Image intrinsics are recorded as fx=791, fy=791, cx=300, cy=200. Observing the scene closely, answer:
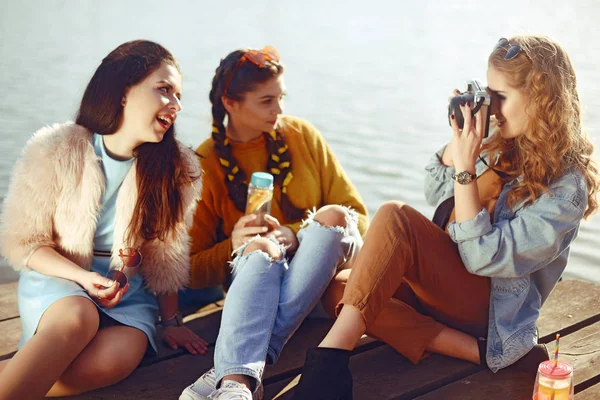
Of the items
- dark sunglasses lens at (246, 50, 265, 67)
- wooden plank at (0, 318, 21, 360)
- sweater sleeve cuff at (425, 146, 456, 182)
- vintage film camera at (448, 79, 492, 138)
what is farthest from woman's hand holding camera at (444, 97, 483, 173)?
wooden plank at (0, 318, 21, 360)

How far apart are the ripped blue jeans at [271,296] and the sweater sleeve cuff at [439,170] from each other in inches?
12.6

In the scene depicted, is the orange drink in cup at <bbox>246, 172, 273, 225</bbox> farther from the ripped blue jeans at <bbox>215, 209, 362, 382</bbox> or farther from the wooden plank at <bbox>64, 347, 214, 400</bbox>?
the wooden plank at <bbox>64, 347, 214, 400</bbox>

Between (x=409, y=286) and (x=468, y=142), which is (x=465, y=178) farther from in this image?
(x=409, y=286)

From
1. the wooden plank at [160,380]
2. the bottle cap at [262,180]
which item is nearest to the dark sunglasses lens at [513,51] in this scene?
the bottle cap at [262,180]

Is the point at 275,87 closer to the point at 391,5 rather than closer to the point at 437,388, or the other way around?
the point at 437,388

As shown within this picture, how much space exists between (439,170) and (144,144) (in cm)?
90

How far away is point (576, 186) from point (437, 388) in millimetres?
666

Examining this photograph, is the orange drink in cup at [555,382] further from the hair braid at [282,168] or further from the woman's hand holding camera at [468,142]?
the hair braid at [282,168]

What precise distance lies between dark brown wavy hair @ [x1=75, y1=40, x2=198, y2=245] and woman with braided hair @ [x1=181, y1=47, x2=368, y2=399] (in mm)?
235

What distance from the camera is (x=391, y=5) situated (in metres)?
12.0

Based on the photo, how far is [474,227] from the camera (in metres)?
2.09

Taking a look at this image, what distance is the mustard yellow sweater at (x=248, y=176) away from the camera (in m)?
2.61

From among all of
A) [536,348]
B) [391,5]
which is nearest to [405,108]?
[536,348]

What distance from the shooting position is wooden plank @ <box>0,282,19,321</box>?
2584mm
